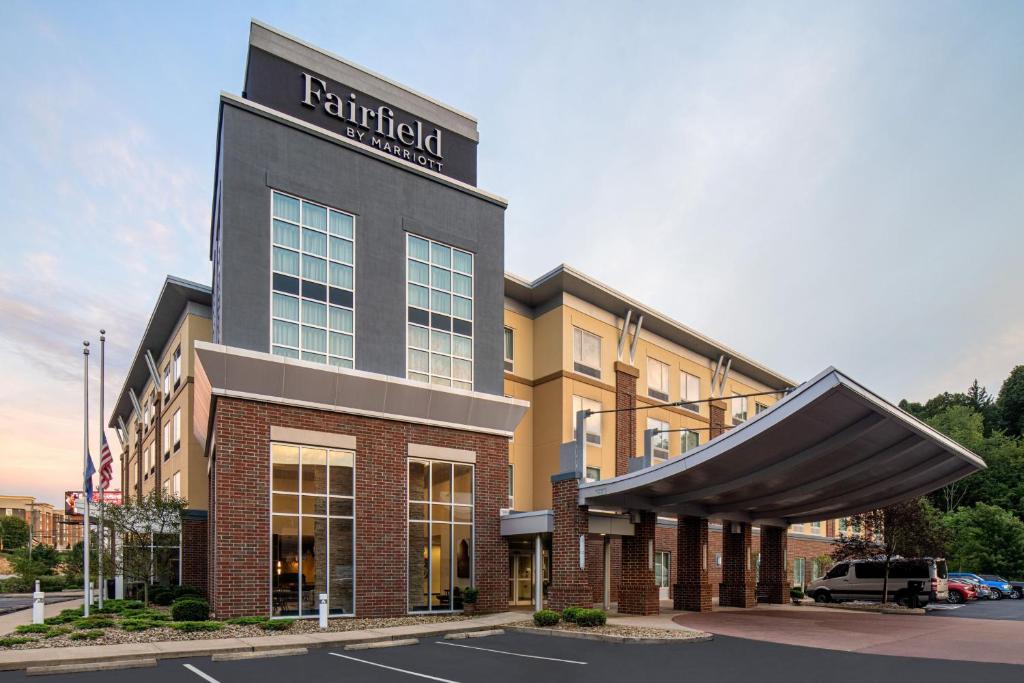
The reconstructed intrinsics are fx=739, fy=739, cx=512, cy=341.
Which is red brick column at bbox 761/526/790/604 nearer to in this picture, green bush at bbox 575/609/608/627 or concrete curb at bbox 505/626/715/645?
green bush at bbox 575/609/608/627

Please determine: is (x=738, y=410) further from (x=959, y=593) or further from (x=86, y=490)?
(x=86, y=490)

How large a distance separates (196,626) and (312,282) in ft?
37.0

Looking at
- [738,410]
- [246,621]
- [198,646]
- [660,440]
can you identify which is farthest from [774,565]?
[198,646]

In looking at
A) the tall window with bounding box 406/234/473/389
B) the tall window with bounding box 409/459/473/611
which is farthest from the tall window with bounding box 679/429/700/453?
the tall window with bounding box 409/459/473/611

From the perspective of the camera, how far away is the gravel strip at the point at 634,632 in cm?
1936

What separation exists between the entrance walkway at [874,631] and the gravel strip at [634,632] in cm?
159

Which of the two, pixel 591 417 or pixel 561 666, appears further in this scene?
pixel 591 417

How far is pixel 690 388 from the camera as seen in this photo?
46.5 meters

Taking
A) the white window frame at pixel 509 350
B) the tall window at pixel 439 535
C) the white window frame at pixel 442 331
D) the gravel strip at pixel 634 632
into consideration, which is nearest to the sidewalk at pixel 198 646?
the gravel strip at pixel 634 632

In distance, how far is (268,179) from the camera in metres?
24.8

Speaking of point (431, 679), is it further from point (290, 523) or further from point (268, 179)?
point (268, 179)

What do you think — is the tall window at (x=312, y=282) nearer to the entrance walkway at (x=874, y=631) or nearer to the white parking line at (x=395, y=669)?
the white parking line at (x=395, y=669)

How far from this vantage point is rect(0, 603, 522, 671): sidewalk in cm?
1528

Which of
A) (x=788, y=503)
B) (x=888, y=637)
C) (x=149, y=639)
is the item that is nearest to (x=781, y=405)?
(x=888, y=637)
